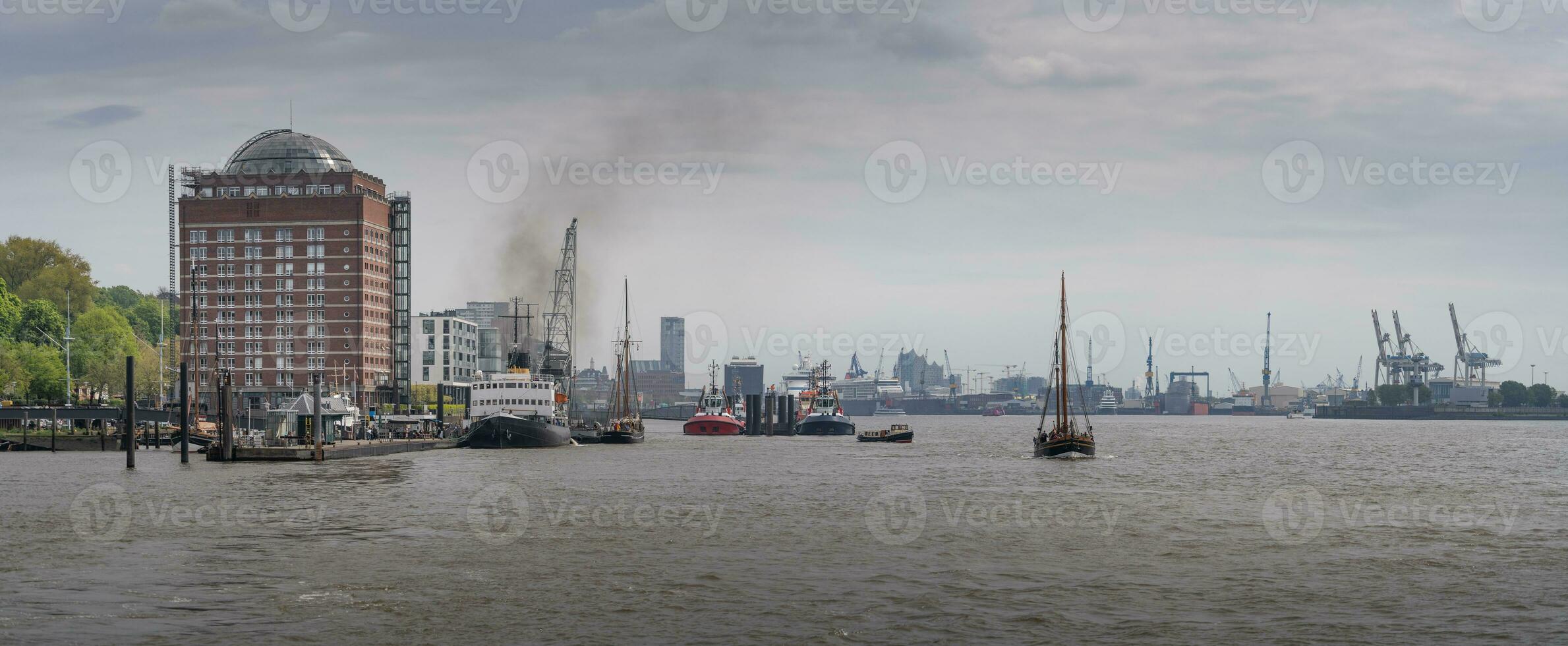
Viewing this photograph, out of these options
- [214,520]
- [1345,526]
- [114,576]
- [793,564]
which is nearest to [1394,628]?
[793,564]

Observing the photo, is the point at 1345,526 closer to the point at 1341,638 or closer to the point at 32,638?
the point at 1341,638

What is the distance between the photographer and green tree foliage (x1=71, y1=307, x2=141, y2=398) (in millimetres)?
166250

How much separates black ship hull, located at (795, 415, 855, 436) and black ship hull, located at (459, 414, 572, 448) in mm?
65277

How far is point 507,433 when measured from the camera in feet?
441

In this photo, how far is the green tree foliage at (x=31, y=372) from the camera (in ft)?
495

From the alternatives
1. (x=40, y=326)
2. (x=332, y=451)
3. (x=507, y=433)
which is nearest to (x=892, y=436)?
(x=507, y=433)

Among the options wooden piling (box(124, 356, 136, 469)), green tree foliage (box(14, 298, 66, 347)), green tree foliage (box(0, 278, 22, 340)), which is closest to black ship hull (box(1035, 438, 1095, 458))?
wooden piling (box(124, 356, 136, 469))

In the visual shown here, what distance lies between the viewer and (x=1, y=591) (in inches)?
1506

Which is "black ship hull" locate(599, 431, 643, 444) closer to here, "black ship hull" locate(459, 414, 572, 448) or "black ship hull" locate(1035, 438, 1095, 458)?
"black ship hull" locate(459, 414, 572, 448)

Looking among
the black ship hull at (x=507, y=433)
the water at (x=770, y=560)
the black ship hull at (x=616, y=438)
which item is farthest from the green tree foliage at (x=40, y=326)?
the water at (x=770, y=560)

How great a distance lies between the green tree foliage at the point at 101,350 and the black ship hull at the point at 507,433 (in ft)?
191

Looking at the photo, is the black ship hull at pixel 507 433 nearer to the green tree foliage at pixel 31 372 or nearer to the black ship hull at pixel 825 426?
the green tree foliage at pixel 31 372

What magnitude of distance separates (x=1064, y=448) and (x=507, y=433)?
55.7m

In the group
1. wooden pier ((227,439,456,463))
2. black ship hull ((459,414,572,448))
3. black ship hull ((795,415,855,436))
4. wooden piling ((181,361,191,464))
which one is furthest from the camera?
black ship hull ((795,415,855,436))
